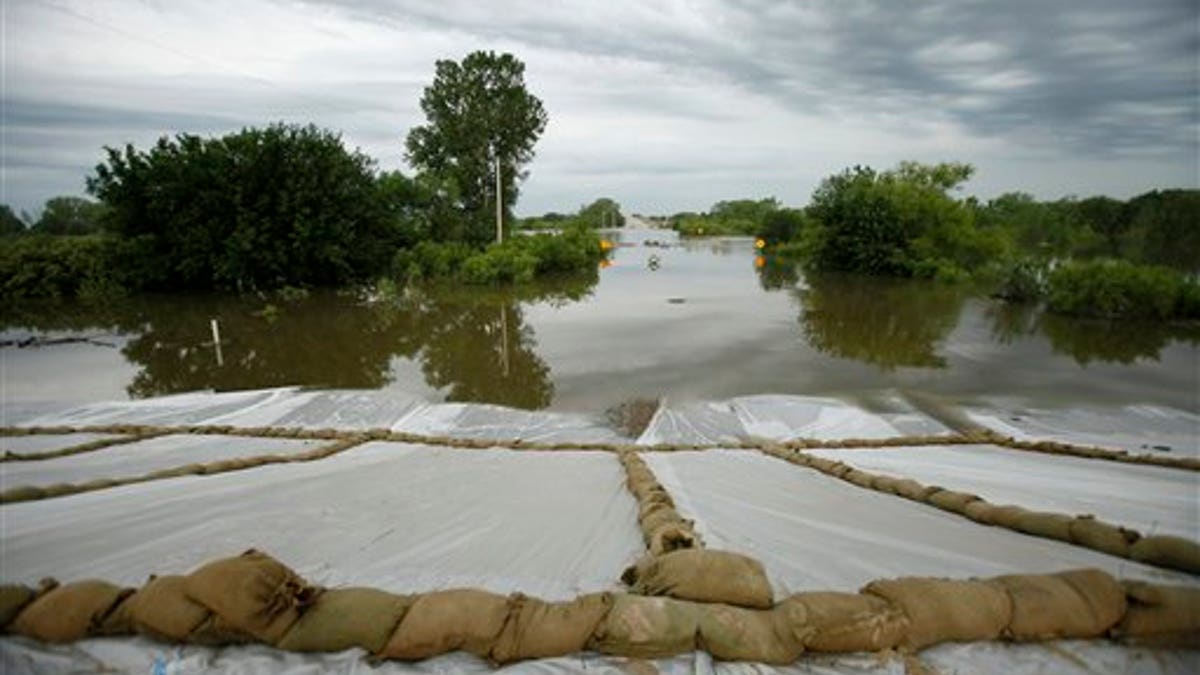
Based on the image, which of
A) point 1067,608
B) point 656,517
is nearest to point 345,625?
point 656,517

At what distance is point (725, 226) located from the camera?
86.4 m

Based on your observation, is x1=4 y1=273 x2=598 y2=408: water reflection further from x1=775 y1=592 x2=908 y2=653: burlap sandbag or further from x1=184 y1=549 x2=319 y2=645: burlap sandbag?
x1=775 y1=592 x2=908 y2=653: burlap sandbag

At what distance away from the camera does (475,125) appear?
3109 cm

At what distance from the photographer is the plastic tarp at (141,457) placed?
3.41 meters

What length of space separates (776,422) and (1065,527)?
14.0 feet

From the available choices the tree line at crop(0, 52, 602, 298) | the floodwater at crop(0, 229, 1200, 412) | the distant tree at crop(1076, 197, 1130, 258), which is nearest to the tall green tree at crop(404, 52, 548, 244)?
the tree line at crop(0, 52, 602, 298)

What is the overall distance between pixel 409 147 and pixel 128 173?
15663 millimetres

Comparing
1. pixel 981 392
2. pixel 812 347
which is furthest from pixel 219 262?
pixel 981 392

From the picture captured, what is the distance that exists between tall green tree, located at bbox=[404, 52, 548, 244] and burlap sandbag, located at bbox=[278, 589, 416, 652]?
1159 inches

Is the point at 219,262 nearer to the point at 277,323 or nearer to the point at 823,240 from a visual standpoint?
the point at 277,323


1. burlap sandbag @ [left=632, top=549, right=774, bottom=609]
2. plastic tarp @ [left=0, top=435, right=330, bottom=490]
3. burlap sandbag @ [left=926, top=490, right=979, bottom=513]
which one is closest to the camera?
burlap sandbag @ [left=632, top=549, right=774, bottom=609]

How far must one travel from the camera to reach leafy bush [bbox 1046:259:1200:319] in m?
14.6

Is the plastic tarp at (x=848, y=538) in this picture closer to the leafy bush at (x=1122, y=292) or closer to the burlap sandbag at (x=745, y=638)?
the burlap sandbag at (x=745, y=638)

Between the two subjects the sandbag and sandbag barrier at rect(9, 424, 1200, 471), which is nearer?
the sandbag
